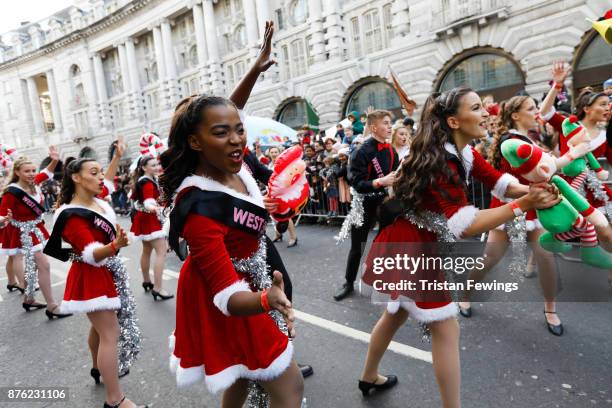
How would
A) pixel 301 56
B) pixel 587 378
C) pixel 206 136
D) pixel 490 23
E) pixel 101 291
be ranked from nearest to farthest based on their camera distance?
1. pixel 206 136
2. pixel 587 378
3. pixel 101 291
4. pixel 490 23
5. pixel 301 56

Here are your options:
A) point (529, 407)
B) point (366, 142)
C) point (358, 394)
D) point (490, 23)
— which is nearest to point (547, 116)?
point (366, 142)

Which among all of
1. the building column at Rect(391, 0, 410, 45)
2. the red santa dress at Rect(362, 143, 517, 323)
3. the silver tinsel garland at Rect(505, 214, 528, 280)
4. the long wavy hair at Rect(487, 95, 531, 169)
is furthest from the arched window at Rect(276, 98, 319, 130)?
the red santa dress at Rect(362, 143, 517, 323)

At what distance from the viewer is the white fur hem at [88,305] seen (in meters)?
2.74

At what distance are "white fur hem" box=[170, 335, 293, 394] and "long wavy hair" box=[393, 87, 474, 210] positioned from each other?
1070 millimetres

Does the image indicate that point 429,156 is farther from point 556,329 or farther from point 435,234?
point 556,329

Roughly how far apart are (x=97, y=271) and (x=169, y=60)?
30858 mm

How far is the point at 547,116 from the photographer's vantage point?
4020 mm

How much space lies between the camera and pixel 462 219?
1860 millimetres

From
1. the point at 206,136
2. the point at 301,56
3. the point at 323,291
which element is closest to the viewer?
the point at 206,136

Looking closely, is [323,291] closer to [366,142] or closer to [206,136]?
[366,142]

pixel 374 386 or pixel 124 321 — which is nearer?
pixel 374 386

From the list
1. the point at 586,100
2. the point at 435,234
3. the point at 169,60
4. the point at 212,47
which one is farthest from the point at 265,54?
the point at 169,60

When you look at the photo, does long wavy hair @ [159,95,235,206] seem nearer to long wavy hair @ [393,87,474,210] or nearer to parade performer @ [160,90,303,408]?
parade performer @ [160,90,303,408]

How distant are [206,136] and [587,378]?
9.48 ft
